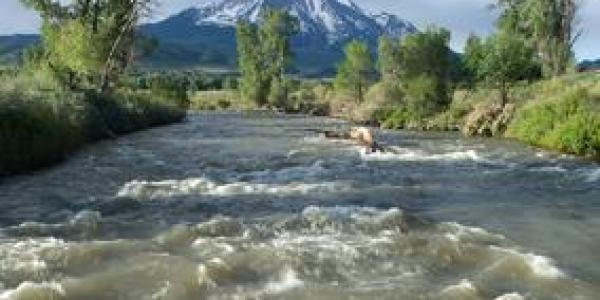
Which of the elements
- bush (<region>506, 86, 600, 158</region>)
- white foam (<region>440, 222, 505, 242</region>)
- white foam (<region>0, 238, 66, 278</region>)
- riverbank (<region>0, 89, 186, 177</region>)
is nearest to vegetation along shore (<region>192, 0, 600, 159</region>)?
bush (<region>506, 86, 600, 158</region>)

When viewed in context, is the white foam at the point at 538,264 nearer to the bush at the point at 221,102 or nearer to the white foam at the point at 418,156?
the white foam at the point at 418,156

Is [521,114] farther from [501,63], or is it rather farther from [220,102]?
[220,102]

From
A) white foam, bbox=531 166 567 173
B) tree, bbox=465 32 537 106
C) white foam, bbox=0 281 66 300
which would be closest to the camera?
white foam, bbox=0 281 66 300

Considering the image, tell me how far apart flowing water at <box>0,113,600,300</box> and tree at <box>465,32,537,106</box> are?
96.3ft

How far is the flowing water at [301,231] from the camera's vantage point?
14.7 meters

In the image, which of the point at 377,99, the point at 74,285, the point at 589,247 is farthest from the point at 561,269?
the point at 377,99

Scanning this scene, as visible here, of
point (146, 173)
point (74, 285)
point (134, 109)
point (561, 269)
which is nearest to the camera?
point (74, 285)

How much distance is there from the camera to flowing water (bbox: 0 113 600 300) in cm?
1469

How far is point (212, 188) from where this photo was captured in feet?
85.3

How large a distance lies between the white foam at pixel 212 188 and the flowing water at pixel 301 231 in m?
0.06

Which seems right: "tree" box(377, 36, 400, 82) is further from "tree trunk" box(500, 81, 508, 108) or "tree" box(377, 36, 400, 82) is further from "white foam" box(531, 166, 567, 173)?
"white foam" box(531, 166, 567, 173)

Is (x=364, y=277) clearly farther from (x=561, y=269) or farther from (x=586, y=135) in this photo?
(x=586, y=135)

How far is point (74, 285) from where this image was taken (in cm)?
1440

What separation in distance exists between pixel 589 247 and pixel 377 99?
69.2 metres
